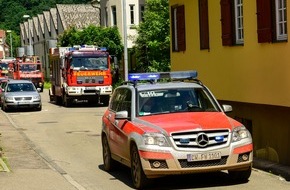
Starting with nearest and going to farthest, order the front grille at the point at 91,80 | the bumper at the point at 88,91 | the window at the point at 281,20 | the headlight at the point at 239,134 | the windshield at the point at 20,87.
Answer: the headlight at the point at 239,134, the window at the point at 281,20, the windshield at the point at 20,87, the front grille at the point at 91,80, the bumper at the point at 88,91

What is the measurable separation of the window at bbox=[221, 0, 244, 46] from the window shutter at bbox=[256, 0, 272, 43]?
1.75 m

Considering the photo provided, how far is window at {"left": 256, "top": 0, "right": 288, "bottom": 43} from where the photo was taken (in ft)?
46.6

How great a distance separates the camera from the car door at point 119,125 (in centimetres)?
1189

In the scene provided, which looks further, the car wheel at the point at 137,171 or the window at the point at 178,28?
the window at the point at 178,28

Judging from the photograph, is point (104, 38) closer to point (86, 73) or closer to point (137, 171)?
point (86, 73)

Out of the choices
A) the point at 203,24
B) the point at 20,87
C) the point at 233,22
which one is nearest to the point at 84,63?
the point at 20,87

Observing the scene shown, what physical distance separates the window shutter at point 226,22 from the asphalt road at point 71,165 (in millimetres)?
4273

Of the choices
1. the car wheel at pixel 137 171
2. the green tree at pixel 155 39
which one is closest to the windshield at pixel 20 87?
the green tree at pixel 155 39

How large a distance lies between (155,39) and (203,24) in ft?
90.8

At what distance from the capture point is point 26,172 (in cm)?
1345

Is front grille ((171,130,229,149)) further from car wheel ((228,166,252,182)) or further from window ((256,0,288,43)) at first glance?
window ((256,0,288,43))

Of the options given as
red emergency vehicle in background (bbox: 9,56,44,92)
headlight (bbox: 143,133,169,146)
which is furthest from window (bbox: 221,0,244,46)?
red emergency vehicle in background (bbox: 9,56,44,92)

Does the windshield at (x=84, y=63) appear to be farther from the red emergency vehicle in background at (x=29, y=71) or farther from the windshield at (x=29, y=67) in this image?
the windshield at (x=29, y=67)

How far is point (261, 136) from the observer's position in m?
15.9
